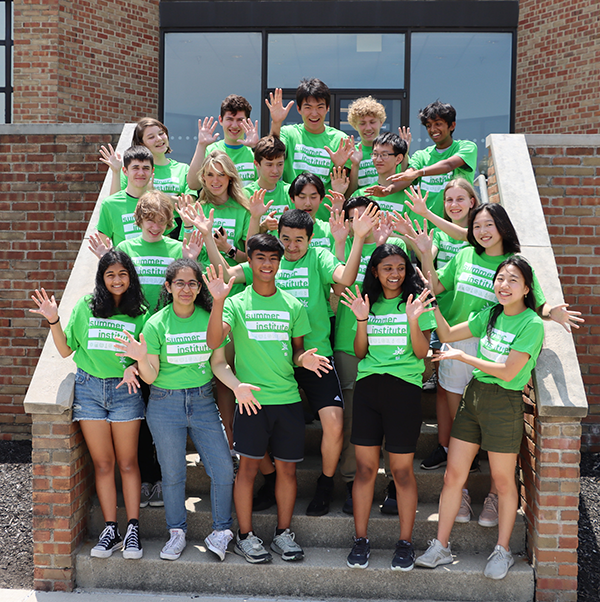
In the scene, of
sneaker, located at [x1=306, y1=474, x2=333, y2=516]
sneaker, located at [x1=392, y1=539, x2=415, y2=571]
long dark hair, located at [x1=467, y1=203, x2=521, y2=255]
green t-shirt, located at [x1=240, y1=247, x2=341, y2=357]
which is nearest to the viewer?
sneaker, located at [x1=392, y1=539, x2=415, y2=571]

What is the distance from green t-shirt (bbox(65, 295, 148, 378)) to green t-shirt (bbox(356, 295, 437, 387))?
55.8 inches

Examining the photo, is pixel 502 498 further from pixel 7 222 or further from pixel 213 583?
pixel 7 222

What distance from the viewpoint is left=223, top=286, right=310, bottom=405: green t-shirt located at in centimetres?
350

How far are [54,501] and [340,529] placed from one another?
1730 mm

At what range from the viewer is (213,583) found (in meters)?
3.46

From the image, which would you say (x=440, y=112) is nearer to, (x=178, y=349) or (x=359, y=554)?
(x=178, y=349)

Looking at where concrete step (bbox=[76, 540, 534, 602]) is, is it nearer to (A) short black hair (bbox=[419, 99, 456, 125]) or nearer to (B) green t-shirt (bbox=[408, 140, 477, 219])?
(B) green t-shirt (bbox=[408, 140, 477, 219])

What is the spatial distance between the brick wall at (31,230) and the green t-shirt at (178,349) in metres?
2.82

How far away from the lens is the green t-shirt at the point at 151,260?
385 cm

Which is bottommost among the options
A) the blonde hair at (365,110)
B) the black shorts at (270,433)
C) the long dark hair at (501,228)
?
the black shorts at (270,433)

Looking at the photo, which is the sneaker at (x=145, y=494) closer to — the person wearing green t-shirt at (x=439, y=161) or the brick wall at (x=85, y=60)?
the person wearing green t-shirt at (x=439, y=161)

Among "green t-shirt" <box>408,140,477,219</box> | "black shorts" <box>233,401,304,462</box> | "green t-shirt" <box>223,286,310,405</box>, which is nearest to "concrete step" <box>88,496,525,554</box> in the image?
"black shorts" <box>233,401,304,462</box>

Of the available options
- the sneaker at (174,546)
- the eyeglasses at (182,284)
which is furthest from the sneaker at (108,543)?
the eyeglasses at (182,284)

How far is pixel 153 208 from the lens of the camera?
12.5 feet
